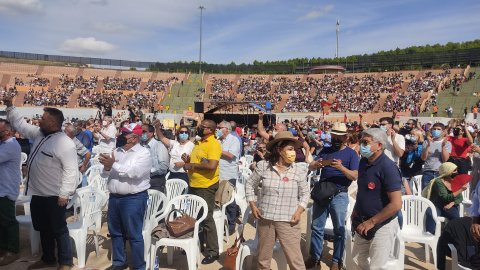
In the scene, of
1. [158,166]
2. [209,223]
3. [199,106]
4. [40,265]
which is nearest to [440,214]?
[209,223]

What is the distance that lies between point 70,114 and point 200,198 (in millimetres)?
30130

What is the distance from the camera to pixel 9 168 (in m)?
4.38

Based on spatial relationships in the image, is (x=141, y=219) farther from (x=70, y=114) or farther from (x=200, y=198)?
(x=70, y=114)

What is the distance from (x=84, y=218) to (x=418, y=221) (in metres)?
4.40

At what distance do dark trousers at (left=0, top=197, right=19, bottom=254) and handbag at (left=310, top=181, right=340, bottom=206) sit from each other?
3.74 metres

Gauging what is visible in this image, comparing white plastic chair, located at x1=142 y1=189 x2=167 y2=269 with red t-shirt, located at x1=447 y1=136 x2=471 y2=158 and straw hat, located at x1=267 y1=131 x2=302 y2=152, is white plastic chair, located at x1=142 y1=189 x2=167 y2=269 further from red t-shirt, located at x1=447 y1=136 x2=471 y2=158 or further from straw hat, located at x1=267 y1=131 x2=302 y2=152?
red t-shirt, located at x1=447 y1=136 x2=471 y2=158

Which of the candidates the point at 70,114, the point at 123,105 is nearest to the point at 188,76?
the point at 123,105

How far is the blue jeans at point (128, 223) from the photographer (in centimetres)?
396

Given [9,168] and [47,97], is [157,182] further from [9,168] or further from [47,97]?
[47,97]

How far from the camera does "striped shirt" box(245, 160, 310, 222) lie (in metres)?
3.33

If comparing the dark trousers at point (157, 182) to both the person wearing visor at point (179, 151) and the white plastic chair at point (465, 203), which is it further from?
the white plastic chair at point (465, 203)

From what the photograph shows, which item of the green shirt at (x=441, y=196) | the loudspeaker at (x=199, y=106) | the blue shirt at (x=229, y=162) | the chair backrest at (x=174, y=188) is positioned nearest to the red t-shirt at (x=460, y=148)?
the green shirt at (x=441, y=196)

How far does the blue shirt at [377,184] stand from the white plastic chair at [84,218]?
333 cm

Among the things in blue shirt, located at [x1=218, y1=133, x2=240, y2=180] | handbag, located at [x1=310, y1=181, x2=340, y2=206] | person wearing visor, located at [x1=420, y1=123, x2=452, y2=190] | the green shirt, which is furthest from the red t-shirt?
blue shirt, located at [x1=218, y1=133, x2=240, y2=180]
